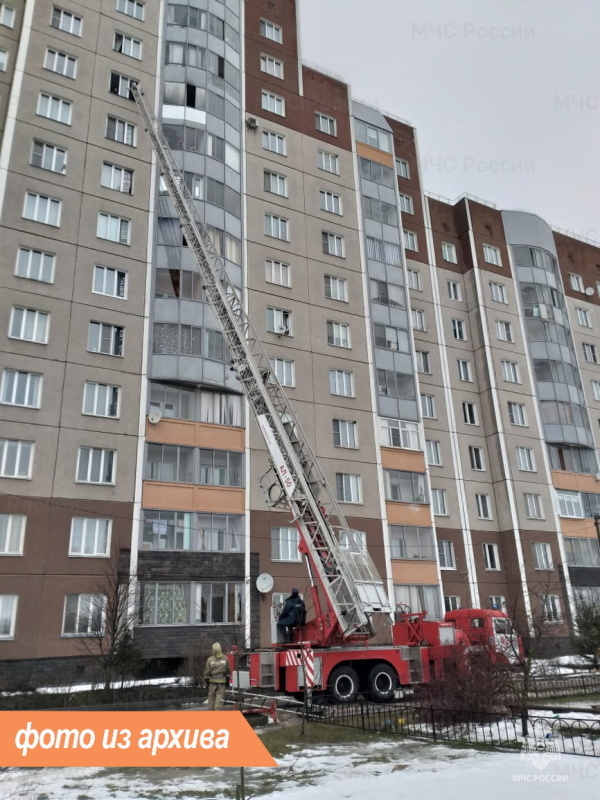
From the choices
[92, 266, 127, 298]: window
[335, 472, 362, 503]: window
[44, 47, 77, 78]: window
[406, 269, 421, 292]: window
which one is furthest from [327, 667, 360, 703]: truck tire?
[44, 47, 77, 78]: window

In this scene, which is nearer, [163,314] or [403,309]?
[163,314]

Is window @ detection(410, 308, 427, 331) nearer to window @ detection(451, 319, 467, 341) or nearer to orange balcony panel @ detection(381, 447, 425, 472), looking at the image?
window @ detection(451, 319, 467, 341)

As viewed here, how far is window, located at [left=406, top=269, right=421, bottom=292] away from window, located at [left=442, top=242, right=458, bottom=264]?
408cm

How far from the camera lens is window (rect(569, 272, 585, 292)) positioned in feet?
180

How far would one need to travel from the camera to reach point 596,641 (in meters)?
28.1

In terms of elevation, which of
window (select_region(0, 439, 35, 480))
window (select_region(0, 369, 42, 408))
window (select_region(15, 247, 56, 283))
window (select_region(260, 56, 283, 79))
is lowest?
window (select_region(0, 439, 35, 480))

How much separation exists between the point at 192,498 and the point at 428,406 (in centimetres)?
1935

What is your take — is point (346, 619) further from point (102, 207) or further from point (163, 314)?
point (102, 207)

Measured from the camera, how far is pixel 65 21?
35.0 meters

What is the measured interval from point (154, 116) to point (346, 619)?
28038 mm

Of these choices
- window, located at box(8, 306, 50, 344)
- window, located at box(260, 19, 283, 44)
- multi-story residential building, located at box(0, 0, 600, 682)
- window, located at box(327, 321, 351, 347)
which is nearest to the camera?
A: multi-story residential building, located at box(0, 0, 600, 682)

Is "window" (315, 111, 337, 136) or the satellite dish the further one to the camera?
"window" (315, 111, 337, 136)

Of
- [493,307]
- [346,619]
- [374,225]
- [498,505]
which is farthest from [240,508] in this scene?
[493,307]

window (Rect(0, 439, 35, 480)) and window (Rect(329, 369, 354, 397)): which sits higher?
window (Rect(329, 369, 354, 397))
